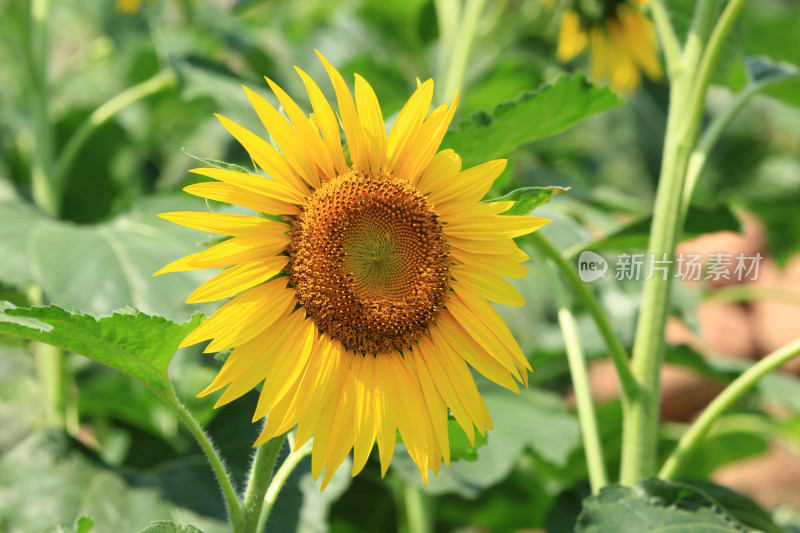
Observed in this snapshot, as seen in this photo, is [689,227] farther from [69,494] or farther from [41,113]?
[41,113]

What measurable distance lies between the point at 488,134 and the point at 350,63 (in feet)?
2.63

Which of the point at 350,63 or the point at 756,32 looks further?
the point at 350,63

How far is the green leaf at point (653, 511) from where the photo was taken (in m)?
0.56

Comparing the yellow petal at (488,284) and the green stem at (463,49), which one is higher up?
the green stem at (463,49)

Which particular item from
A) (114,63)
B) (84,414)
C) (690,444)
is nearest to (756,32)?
(690,444)

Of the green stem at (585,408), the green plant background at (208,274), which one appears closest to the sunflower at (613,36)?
the green plant background at (208,274)

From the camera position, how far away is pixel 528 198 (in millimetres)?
490

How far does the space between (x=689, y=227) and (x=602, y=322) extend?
6.3 inches

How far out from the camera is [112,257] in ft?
2.58

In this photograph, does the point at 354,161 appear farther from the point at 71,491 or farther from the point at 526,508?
the point at 526,508

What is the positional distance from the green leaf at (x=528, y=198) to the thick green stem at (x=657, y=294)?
7.8 inches

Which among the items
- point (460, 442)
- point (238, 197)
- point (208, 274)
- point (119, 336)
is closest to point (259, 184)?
point (238, 197)

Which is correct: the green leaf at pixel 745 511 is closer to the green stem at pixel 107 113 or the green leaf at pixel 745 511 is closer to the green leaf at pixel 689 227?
the green leaf at pixel 689 227

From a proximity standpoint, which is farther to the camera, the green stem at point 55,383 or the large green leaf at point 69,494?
the green stem at point 55,383
